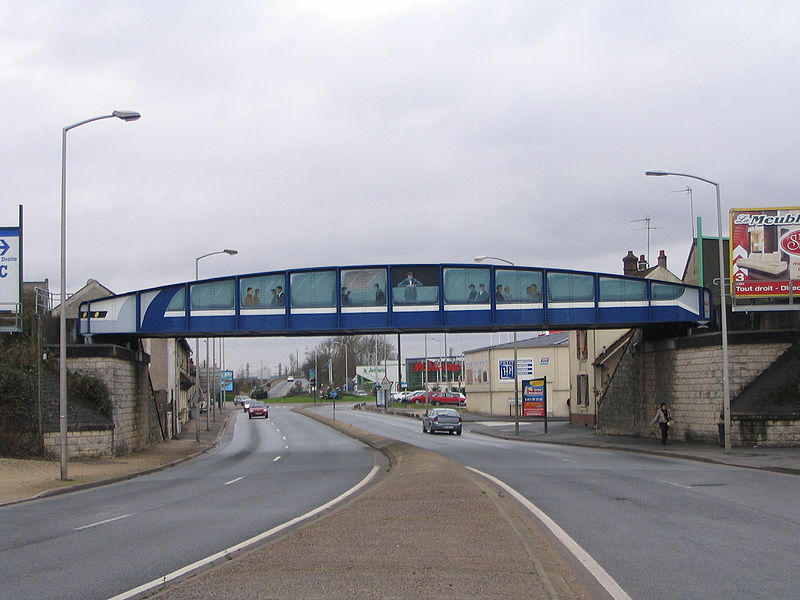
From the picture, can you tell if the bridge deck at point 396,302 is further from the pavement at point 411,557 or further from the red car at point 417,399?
the red car at point 417,399

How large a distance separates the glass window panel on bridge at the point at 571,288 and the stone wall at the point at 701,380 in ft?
12.5

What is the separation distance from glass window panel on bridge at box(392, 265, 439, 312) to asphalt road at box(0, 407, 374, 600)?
7.83 m

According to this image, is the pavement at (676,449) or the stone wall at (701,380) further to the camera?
the stone wall at (701,380)

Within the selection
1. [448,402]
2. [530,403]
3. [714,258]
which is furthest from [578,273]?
[448,402]

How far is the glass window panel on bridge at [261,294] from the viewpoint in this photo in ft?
119

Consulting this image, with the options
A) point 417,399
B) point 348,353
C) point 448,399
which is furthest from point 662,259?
point 348,353

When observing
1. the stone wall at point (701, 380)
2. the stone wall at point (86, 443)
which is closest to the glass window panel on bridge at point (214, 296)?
the stone wall at point (86, 443)

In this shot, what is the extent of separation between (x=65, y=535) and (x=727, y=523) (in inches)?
387

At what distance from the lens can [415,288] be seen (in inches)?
1420

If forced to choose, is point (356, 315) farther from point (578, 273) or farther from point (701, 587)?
point (701, 587)

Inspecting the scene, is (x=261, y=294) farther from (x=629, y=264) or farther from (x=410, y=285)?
(x=629, y=264)

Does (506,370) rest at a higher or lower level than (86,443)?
higher

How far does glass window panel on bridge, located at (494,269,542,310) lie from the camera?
35969 millimetres

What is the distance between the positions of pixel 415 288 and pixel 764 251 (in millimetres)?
13466
